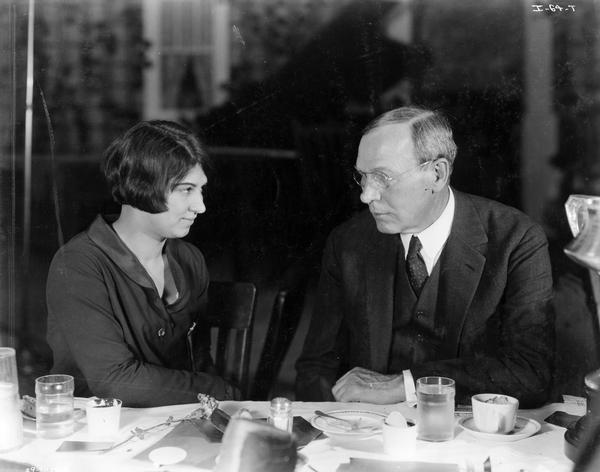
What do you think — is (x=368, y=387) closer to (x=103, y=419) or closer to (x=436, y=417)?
(x=436, y=417)

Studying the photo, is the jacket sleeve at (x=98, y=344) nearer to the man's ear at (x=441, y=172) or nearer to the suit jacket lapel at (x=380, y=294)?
the suit jacket lapel at (x=380, y=294)

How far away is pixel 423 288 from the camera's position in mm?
2096

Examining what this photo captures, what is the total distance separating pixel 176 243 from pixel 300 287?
1.36 feet

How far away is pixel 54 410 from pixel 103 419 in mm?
133

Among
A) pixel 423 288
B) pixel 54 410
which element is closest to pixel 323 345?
pixel 423 288

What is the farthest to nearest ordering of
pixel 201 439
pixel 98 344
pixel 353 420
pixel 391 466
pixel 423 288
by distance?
pixel 423 288 → pixel 98 344 → pixel 353 420 → pixel 201 439 → pixel 391 466

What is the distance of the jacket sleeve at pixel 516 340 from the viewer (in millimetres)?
2033

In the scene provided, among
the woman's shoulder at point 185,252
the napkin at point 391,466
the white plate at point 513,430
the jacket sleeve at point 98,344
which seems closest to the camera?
the napkin at point 391,466

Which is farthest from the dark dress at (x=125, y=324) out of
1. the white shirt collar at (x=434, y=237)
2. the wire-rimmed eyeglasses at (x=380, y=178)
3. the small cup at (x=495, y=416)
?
the small cup at (x=495, y=416)

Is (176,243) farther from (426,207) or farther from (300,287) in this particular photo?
(426,207)

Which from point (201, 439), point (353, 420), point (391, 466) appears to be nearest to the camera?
point (391, 466)

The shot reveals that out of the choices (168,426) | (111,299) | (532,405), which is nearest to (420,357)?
(532,405)

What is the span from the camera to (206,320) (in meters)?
2.16

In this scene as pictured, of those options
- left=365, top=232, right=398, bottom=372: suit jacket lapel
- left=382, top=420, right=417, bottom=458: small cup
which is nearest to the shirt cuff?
left=365, top=232, right=398, bottom=372: suit jacket lapel
